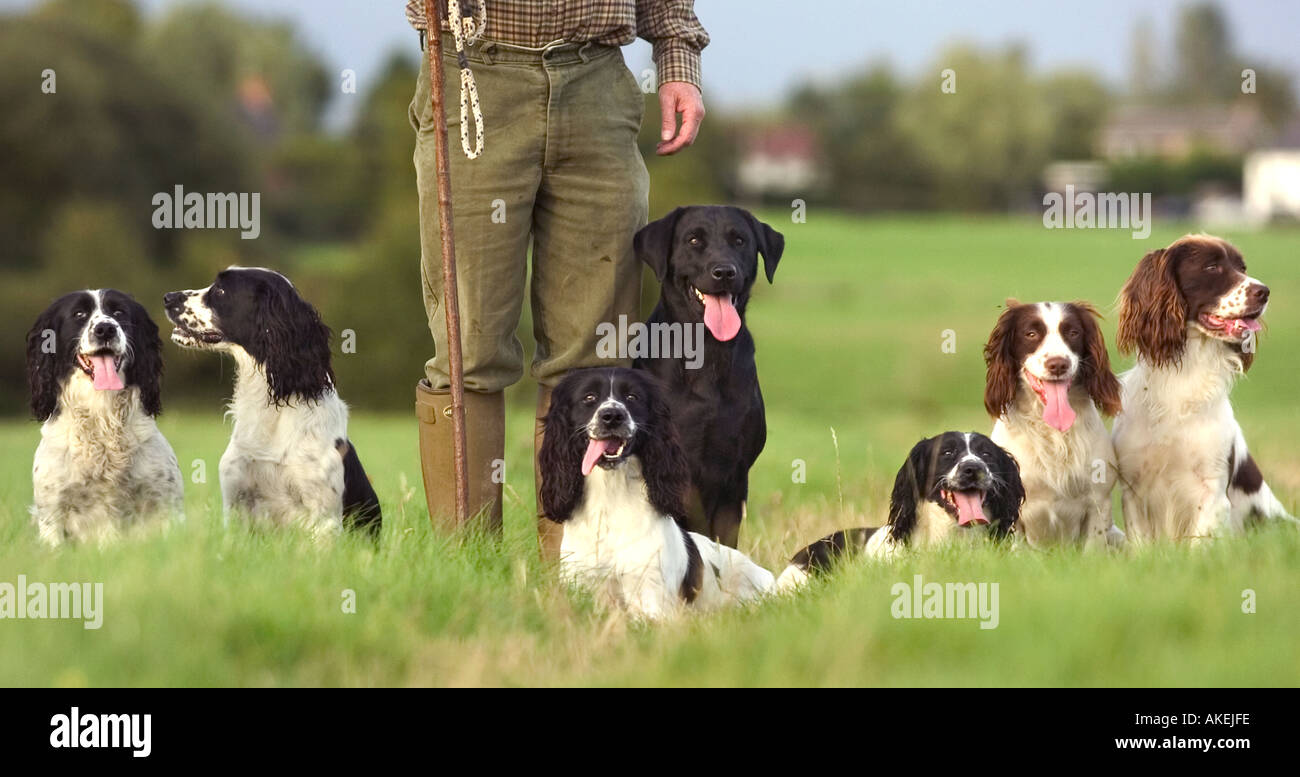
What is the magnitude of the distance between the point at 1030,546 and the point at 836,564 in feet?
2.50

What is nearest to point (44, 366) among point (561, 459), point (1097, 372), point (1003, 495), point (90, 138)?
point (561, 459)

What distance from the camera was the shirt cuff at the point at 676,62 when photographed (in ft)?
20.8

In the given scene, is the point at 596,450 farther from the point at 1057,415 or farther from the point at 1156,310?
the point at 1156,310

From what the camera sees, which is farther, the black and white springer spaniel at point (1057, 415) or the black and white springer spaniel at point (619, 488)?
the black and white springer spaniel at point (1057, 415)

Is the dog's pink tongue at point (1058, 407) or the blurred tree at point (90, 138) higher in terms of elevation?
the blurred tree at point (90, 138)

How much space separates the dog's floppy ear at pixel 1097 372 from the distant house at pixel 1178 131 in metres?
66.8

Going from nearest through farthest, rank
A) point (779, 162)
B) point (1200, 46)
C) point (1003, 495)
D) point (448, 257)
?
point (448, 257) < point (1003, 495) < point (779, 162) < point (1200, 46)

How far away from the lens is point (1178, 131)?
94.6 meters

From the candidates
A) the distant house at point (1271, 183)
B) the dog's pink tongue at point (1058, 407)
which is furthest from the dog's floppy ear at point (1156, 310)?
the distant house at point (1271, 183)

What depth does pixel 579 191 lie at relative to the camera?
19.8 feet

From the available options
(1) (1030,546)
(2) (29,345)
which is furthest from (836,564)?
(2) (29,345)

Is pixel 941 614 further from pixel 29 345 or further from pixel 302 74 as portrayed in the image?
pixel 302 74

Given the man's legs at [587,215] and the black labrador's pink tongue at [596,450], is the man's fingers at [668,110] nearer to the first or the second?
the man's legs at [587,215]

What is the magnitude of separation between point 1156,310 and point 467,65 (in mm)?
2992
